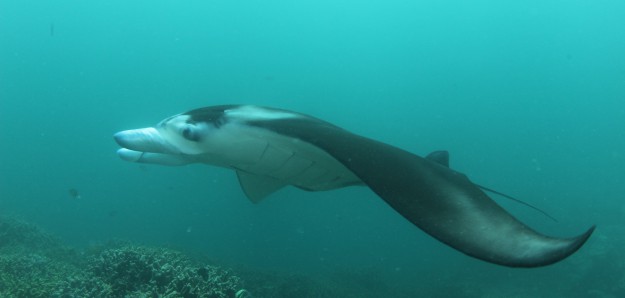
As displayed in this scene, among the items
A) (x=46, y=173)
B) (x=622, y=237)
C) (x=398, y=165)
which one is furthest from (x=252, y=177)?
(x=46, y=173)

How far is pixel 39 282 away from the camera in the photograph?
5680 millimetres

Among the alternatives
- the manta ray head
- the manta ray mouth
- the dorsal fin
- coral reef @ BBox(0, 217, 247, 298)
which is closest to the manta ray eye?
the manta ray head

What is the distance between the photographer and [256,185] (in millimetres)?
5227

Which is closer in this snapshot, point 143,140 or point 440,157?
point 143,140

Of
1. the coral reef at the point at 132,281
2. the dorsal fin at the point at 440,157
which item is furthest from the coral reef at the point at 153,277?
the dorsal fin at the point at 440,157

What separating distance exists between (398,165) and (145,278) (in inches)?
159

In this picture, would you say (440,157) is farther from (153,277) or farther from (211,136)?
(153,277)

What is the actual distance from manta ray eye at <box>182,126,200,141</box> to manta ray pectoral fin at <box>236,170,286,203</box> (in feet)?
5.37

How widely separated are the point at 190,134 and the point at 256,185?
1968 mm

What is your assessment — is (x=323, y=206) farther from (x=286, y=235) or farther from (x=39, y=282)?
(x=39, y=282)

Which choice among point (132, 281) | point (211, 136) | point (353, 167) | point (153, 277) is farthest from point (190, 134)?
point (132, 281)

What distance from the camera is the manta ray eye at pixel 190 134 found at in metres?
3.35

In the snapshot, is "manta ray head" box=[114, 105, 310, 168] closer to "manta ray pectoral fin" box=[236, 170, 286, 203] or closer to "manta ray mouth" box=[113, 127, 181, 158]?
"manta ray mouth" box=[113, 127, 181, 158]

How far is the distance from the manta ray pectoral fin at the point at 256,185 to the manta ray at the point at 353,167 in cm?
74
